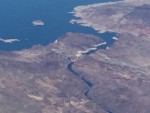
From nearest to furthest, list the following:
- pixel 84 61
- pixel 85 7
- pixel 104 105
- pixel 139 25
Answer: pixel 104 105
pixel 84 61
pixel 139 25
pixel 85 7

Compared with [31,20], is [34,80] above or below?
above

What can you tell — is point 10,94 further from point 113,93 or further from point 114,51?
point 114,51

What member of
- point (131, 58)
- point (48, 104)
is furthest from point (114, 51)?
point (48, 104)

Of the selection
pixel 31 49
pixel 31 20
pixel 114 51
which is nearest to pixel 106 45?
pixel 114 51

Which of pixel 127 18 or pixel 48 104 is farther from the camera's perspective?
pixel 127 18

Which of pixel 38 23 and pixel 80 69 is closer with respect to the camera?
pixel 80 69

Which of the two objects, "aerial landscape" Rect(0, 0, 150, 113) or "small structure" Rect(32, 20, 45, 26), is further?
"small structure" Rect(32, 20, 45, 26)

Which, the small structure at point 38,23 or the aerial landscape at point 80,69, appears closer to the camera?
the aerial landscape at point 80,69

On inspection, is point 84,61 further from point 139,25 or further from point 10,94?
point 139,25

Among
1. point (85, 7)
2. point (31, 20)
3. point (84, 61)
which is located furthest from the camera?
point (85, 7)
